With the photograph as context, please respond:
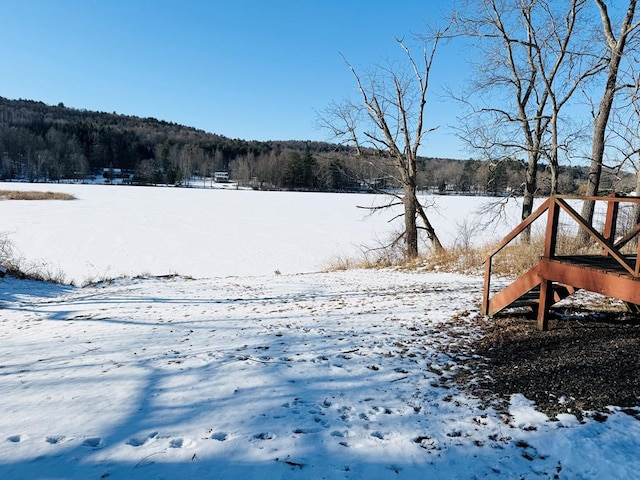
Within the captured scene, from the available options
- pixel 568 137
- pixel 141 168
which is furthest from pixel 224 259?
pixel 141 168

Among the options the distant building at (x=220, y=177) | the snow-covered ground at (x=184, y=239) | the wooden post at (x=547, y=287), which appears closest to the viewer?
the wooden post at (x=547, y=287)

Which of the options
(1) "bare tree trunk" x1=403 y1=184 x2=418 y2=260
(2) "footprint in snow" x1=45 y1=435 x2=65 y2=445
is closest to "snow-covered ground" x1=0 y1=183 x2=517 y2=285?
(1) "bare tree trunk" x1=403 y1=184 x2=418 y2=260

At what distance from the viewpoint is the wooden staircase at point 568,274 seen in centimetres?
464

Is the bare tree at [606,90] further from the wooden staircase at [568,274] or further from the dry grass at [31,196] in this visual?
the dry grass at [31,196]

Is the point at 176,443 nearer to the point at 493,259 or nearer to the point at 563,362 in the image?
the point at 563,362

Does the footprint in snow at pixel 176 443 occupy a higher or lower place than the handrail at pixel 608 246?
lower

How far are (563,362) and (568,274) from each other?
4.39 ft

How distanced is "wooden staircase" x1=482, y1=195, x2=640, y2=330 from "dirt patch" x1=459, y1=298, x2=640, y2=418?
324 mm

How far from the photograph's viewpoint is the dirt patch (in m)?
3.88

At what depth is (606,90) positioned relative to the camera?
474 inches

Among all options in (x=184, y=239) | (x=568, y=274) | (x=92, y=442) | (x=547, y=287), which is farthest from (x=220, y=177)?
(x=92, y=442)

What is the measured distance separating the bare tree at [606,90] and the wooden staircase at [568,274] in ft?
22.9

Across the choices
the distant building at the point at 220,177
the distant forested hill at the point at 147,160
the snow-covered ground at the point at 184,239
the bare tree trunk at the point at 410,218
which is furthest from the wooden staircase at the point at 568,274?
the distant building at the point at 220,177

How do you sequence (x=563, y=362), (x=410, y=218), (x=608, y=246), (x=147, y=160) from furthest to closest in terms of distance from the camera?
1. (x=147, y=160)
2. (x=410, y=218)
3. (x=608, y=246)
4. (x=563, y=362)
